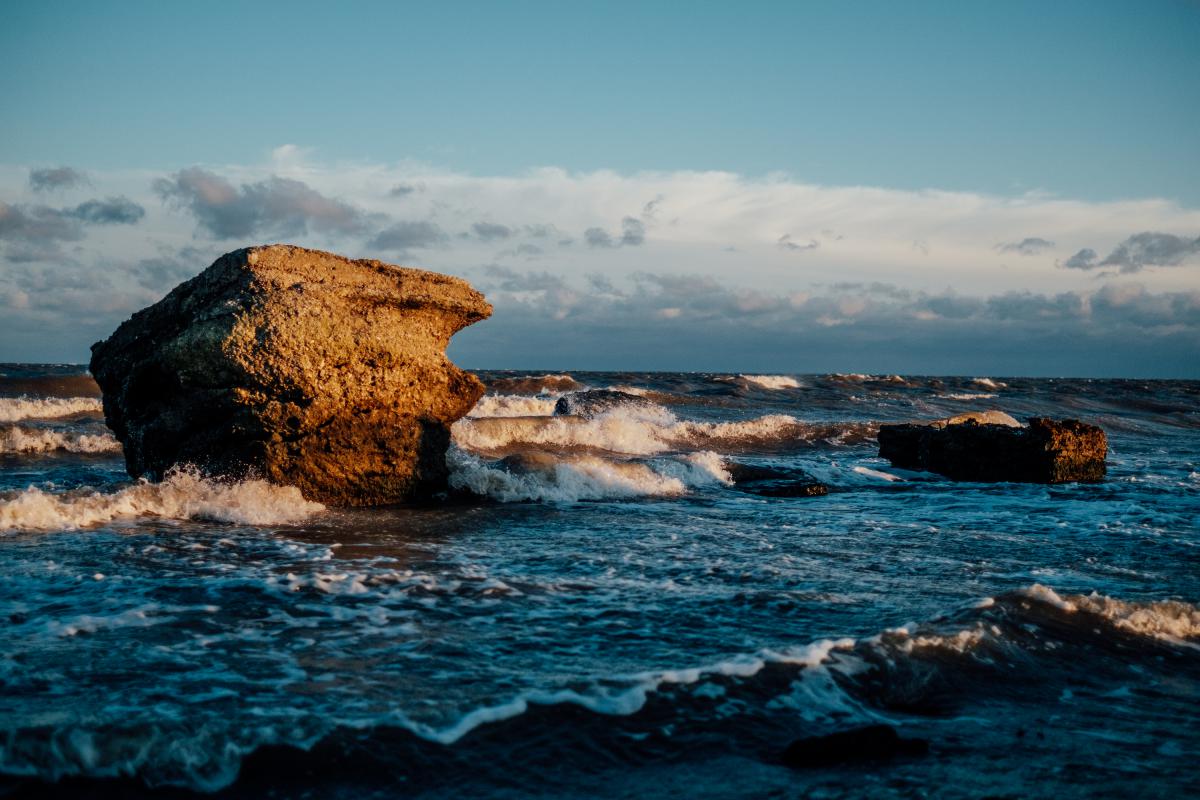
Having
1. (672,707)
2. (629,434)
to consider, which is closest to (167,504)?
(672,707)

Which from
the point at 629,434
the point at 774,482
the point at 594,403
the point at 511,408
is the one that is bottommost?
the point at 774,482

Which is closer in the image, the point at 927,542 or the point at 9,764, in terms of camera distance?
Result: the point at 9,764

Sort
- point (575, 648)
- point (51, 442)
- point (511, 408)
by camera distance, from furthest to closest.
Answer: point (511, 408)
point (51, 442)
point (575, 648)

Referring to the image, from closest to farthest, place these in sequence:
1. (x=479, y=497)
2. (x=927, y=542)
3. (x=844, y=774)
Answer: (x=844, y=774) < (x=927, y=542) < (x=479, y=497)

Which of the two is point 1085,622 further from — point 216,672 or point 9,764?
point 9,764

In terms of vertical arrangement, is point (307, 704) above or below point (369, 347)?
below

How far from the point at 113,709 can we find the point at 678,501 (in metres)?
6.97

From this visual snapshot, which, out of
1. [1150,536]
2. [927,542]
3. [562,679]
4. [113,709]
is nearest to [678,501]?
[927,542]

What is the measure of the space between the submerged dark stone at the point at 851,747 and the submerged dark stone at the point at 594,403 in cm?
1489

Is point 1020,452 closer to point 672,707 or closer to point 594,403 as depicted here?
point 672,707

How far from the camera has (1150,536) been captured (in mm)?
7602

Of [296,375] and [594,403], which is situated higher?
[296,375]

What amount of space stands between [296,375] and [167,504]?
4.90 feet

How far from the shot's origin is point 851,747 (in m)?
3.09
